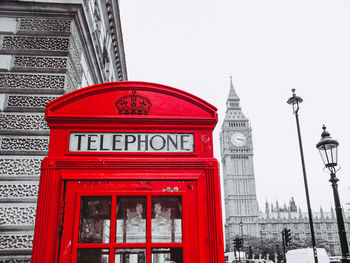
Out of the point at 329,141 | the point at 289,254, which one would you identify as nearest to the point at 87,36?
the point at 329,141

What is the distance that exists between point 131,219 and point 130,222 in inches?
0.7

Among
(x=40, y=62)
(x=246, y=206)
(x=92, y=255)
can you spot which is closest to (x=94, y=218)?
(x=92, y=255)

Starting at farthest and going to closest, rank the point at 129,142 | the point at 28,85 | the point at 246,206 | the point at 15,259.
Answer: the point at 246,206, the point at 28,85, the point at 15,259, the point at 129,142

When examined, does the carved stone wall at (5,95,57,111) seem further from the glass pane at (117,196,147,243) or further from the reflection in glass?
the reflection in glass

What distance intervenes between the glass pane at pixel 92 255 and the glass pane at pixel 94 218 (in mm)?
60

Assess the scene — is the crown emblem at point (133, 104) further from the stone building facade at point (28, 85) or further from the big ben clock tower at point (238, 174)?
the big ben clock tower at point (238, 174)

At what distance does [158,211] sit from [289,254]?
20.1 metres

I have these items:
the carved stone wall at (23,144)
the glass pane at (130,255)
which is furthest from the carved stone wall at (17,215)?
the glass pane at (130,255)

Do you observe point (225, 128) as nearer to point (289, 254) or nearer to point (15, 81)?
point (289, 254)

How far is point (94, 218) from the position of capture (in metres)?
1.94

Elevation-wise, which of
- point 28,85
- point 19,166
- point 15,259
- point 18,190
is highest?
point 28,85

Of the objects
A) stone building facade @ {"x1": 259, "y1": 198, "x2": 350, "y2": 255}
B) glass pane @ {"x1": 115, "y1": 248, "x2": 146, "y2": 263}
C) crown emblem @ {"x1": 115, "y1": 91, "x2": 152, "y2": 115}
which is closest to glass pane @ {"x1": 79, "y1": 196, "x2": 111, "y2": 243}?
glass pane @ {"x1": 115, "y1": 248, "x2": 146, "y2": 263}

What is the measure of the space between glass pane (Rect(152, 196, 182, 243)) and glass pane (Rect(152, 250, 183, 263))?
0.16ft

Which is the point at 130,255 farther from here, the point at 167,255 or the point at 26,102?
the point at 26,102
